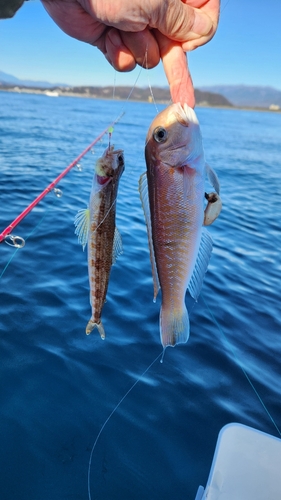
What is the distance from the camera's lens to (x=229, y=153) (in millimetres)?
34344

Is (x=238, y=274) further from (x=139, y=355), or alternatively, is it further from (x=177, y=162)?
(x=177, y=162)

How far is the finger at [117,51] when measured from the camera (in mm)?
3414

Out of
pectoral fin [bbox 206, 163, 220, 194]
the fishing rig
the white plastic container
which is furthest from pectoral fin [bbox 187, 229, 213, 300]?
the white plastic container

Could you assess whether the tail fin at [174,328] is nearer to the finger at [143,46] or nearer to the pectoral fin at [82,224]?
the pectoral fin at [82,224]

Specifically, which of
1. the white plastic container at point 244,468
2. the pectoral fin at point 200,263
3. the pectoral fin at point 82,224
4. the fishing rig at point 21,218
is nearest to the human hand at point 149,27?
the fishing rig at point 21,218

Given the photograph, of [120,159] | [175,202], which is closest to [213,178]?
[175,202]

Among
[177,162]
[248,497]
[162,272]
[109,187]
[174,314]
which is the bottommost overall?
[248,497]

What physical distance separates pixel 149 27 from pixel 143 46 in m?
0.18

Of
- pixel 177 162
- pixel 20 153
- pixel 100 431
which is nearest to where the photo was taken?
pixel 177 162

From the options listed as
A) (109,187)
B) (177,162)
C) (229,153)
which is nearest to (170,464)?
(109,187)

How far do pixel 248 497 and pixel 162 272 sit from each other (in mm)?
1735

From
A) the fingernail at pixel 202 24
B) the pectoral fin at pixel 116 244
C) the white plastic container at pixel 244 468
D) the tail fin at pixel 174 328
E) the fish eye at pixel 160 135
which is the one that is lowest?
the white plastic container at pixel 244 468

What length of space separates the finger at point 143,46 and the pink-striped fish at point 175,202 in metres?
1.19

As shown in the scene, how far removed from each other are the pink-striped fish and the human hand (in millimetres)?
493
